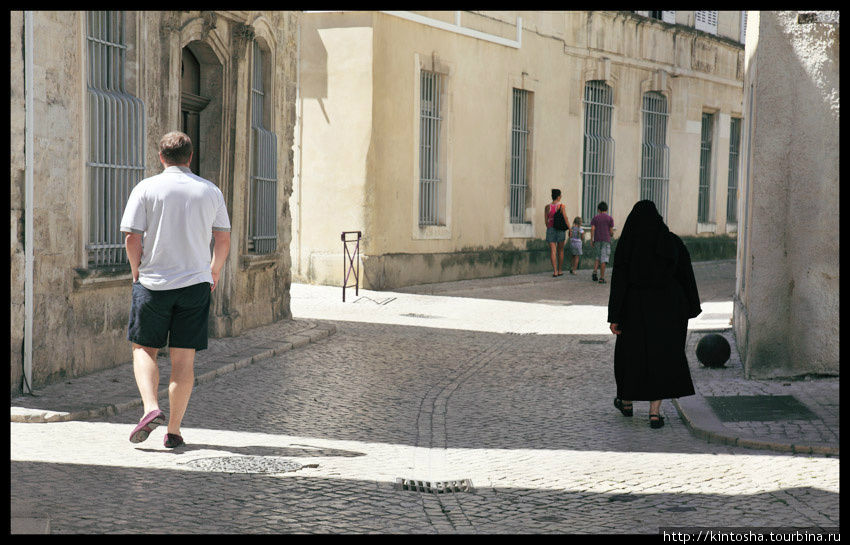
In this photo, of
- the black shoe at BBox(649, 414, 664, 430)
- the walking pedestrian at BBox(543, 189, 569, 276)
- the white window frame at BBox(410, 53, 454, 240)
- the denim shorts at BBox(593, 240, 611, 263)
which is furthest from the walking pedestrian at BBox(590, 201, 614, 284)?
the black shoe at BBox(649, 414, 664, 430)

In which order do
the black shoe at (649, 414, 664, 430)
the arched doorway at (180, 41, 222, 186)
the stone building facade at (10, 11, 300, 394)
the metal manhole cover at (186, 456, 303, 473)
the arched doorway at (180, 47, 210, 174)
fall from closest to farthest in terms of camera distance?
the metal manhole cover at (186, 456, 303, 473)
the black shoe at (649, 414, 664, 430)
the stone building facade at (10, 11, 300, 394)
the arched doorway at (180, 47, 210, 174)
the arched doorway at (180, 41, 222, 186)

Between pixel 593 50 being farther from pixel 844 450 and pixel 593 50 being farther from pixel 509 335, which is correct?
pixel 844 450

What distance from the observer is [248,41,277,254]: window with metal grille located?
13984 mm

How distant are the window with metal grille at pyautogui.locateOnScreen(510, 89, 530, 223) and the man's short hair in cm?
1623

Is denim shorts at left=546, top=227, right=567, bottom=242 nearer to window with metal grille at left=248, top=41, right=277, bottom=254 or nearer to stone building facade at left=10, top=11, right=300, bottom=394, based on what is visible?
stone building facade at left=10, top=11, right=300, bottom=394

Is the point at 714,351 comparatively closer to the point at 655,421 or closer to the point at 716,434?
the point at 655,421

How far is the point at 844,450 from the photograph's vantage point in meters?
7.09

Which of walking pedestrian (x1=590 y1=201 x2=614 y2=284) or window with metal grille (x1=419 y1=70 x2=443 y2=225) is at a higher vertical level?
window with metal grille (x1=419 y1=70 x2=443 y2=225)

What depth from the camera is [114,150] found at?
1058cm

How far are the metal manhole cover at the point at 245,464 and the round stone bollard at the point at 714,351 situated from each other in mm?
5128

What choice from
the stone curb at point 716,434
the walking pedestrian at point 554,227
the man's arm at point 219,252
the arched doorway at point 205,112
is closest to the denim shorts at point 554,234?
the walking pedestrian at point 554,227

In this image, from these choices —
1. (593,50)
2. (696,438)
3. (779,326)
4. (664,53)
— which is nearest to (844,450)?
(696,438)

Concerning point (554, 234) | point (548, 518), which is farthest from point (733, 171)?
point (548, 518)

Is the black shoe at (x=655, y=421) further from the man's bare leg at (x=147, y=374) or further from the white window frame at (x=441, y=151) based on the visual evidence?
the white window frame at (x=441, y=151)
